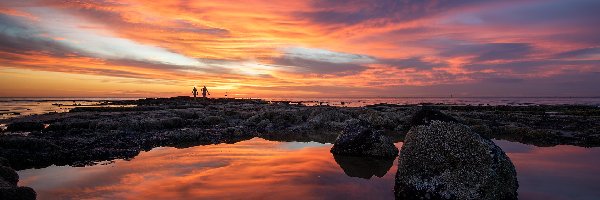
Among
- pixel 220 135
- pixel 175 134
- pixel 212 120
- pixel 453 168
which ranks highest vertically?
pixel 453 168

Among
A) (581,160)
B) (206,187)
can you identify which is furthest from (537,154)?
(206,187)

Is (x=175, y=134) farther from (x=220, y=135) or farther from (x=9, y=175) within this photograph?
(x=9, y=175)

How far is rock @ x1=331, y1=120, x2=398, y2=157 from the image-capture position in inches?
465

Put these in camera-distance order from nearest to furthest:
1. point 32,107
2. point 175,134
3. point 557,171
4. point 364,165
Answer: point 557,171 < point 364,165 < point 175,134 < point 32,107

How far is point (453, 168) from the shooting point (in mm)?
6922

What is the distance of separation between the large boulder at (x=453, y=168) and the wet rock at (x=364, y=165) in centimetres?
183

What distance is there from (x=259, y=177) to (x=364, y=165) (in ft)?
11.5

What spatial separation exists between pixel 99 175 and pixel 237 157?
3.91 metres

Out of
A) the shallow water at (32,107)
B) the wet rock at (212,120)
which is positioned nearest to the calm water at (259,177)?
the wet rock at (212,120)

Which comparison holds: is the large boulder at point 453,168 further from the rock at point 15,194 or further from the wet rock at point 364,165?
the rock at point 15,194

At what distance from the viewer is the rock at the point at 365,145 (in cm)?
1180

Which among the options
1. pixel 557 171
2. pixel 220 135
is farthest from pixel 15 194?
pixel 557 171

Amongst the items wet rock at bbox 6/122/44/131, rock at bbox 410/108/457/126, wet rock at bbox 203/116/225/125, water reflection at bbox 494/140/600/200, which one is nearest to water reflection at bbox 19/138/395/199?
rock at bbox 410/108/457/126

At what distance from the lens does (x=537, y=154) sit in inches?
472
